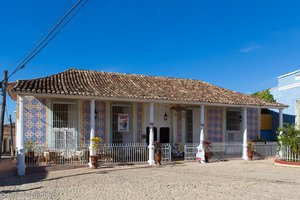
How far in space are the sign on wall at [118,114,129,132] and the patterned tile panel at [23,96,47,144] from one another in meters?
3.49

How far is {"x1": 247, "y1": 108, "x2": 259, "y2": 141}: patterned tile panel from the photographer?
20609mm

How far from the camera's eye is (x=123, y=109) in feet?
56.4

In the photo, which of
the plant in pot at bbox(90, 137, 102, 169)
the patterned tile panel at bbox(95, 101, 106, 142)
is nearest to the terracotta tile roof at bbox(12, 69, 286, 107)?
the patterned tile panel at bbox(95, 101, 106, 142)

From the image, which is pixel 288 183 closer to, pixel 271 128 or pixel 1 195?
pixel 1 195

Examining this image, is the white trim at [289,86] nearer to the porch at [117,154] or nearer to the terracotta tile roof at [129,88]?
the terracotta tile roof at [129,88]

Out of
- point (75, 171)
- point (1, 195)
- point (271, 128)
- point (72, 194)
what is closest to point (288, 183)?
point (72, 194)

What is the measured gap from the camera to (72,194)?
8758mm

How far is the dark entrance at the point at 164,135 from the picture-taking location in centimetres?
1825

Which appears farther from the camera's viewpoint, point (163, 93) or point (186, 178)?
point (163, 93)

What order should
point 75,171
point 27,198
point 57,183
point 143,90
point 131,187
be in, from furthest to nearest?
point 143,90 → point 75,171 → point 57,183 → point 131,187 → point 27,198

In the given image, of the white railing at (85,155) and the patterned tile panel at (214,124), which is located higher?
the patterned tile panel at (214,124)

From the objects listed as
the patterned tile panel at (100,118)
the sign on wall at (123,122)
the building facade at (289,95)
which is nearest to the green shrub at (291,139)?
the building facade at (289,95)

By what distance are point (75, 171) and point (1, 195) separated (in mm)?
4368

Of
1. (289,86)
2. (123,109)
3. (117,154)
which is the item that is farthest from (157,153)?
(289,86)
